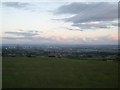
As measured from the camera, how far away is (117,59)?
7105 mm

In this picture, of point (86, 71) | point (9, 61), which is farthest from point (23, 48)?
point (86, 71)

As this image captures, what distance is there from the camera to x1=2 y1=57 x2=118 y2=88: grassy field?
17.1 ft

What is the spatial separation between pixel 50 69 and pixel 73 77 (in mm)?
858

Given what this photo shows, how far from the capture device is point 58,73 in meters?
5.88

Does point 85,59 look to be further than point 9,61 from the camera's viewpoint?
Yes

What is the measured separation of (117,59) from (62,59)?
1919mm

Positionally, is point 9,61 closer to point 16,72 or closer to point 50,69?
point 16,72

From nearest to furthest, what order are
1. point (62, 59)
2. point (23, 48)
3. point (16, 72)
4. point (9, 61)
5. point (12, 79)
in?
point (12, 79)
point (16, 72)
point (9, 61)
point (62, 59)
point (23, 48)

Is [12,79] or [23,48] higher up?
[23,48]

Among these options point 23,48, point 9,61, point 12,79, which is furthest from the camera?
point 23,48

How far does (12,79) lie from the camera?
17.8 ft

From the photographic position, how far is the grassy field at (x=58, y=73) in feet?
17.1

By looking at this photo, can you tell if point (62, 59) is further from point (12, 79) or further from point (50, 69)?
point (12, 79)

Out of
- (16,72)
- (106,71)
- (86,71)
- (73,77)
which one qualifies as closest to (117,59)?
(106,71)
